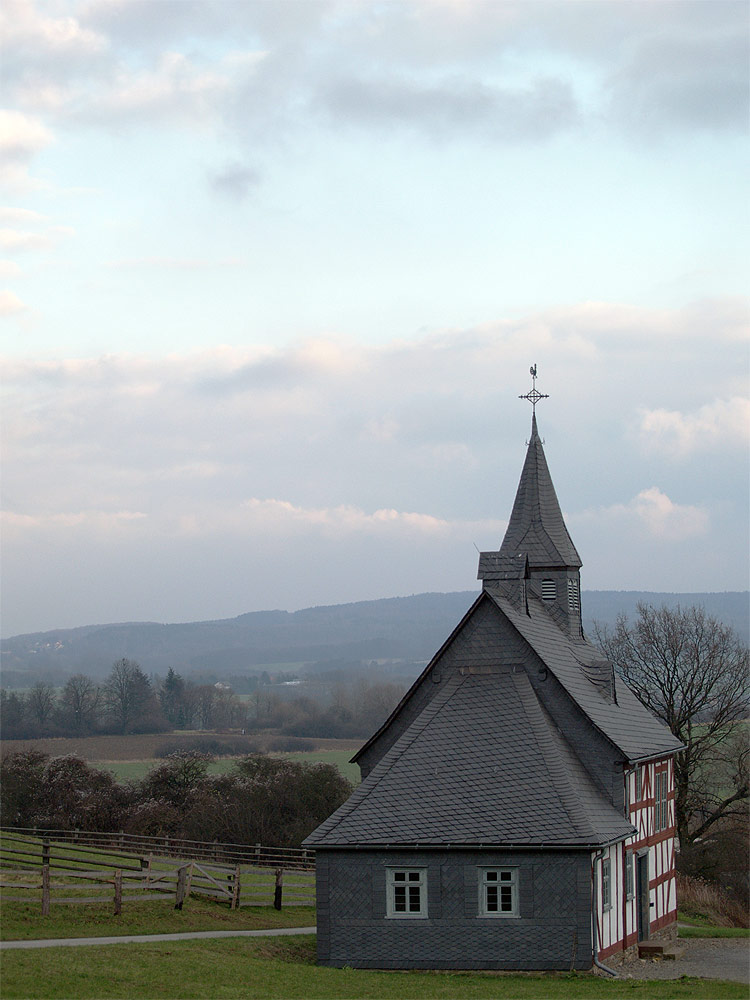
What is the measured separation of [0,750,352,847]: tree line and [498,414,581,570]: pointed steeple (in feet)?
65.1

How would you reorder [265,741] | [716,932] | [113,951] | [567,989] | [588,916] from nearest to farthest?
[113,951]
[567,989]
[588,916]
[716,932]
[265,741]

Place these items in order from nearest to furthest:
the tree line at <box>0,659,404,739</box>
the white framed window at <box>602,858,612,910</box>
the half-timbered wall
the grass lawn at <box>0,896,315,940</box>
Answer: the grass lawn at <box>0,896,315,940</box>, the white framed window at <box>602,858,612,910</box>, the half-timbered wall, the tree line at <box>0,659,404,739</box>

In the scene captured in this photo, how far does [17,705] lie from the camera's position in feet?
377

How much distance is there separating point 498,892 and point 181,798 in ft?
116

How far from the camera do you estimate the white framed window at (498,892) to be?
26969 millimetres

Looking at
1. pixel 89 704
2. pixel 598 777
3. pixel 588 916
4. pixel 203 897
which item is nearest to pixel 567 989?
pixel 588 916

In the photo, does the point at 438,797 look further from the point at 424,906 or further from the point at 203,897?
the point at 203,897

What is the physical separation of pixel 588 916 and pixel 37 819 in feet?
122

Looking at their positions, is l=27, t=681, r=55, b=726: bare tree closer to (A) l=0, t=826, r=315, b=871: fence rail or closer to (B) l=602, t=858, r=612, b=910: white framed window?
(A) l=0, t=826, r=315, b=871: fence rail

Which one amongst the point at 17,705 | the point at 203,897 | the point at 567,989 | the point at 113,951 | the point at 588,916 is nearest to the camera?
the point at 113,951

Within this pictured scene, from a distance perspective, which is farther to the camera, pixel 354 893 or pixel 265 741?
pixel 265 741

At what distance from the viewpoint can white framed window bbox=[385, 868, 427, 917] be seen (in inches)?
1072

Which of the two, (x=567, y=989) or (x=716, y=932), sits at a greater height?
(x=567, y=989)

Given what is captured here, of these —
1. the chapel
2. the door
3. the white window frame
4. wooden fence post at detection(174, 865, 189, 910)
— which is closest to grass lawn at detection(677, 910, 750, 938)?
the chapel
